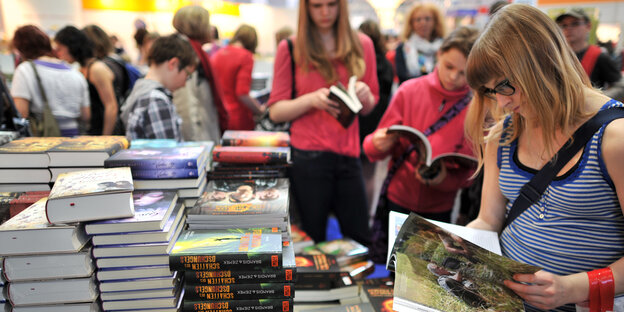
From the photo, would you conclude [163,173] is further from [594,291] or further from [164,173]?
[594,291]

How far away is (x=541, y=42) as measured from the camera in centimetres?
98

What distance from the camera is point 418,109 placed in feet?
6.04

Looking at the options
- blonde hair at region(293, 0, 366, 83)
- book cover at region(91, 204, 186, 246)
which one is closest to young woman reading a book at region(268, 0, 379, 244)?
blonde hair at region(293, 0, 366, 83)

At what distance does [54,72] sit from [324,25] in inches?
81.4

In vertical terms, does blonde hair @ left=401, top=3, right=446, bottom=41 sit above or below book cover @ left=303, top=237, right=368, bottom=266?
above

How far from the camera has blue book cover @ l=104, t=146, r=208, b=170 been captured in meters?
1.08

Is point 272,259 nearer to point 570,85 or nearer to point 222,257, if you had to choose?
point 222,257

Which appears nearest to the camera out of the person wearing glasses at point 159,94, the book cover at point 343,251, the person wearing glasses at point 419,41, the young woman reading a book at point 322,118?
the book cover at point 343,251

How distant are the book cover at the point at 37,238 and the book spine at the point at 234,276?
0.93ft

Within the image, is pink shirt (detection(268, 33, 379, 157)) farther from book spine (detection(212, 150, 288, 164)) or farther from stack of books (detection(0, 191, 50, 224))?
stack of books (detection(0, 191, 50, 224))

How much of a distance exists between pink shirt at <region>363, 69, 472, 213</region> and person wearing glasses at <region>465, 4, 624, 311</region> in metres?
0.65

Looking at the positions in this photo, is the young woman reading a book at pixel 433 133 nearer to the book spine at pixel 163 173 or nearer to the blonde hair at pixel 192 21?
the book spine at pixel 163 173

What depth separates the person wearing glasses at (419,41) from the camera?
12.0 ft

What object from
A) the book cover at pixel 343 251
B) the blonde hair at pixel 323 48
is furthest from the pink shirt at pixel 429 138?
the book cover at pixel 343 251
